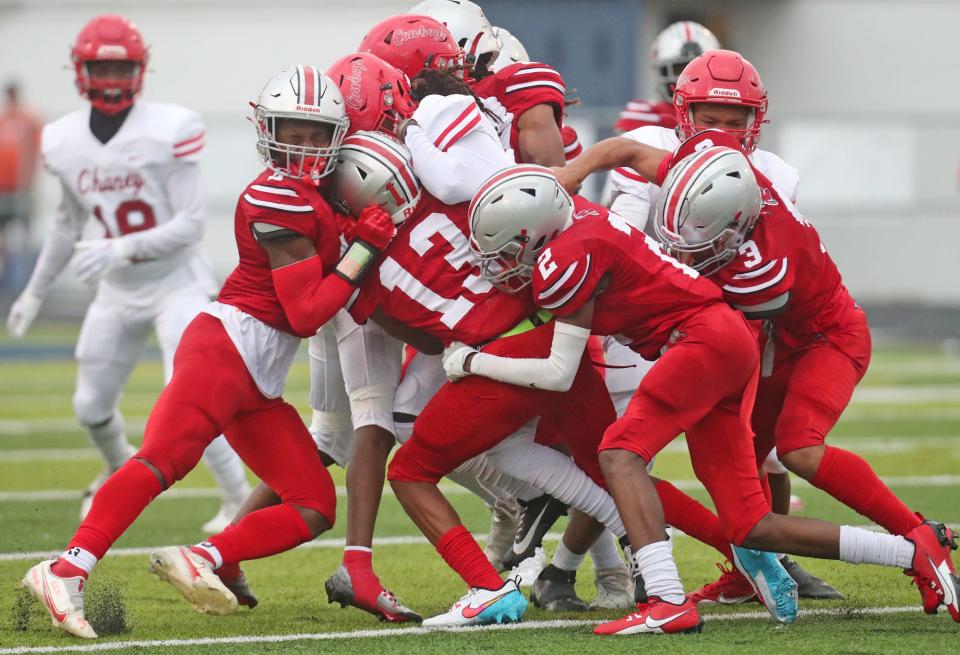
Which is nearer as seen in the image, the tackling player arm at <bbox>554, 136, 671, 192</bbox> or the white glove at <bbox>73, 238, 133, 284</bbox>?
the tackling player arm at <bbox>554, 136, 671, 192</bbox>

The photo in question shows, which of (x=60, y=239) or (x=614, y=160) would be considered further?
(x=60, y=239)

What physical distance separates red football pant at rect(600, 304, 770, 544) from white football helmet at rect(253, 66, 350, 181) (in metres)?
1.17

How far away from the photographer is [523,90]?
16.4 ft

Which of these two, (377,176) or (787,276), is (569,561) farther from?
(377,176)

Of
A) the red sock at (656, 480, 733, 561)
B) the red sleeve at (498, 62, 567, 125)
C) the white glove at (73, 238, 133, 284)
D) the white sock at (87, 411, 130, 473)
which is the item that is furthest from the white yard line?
the white sock at (87, 411, 130, 473)

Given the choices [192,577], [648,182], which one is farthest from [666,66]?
[192,577]

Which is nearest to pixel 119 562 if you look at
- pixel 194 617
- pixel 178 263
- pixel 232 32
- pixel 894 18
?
pixel 194 617

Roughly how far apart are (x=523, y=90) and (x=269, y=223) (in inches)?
43.7

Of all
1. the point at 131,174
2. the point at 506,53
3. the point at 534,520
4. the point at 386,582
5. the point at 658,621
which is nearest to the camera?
the point at 658,621

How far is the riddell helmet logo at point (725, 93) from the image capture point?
4836 millimetres

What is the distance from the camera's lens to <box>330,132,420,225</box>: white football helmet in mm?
4453

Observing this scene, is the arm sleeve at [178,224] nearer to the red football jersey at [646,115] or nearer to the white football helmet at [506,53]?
the white football helmet at [506,53]

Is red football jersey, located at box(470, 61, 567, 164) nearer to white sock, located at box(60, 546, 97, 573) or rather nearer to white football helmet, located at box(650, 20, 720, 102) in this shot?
→ white football helmet, located at box(650, 20, 720, 102)

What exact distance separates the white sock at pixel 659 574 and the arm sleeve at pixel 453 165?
1196 millimetres
